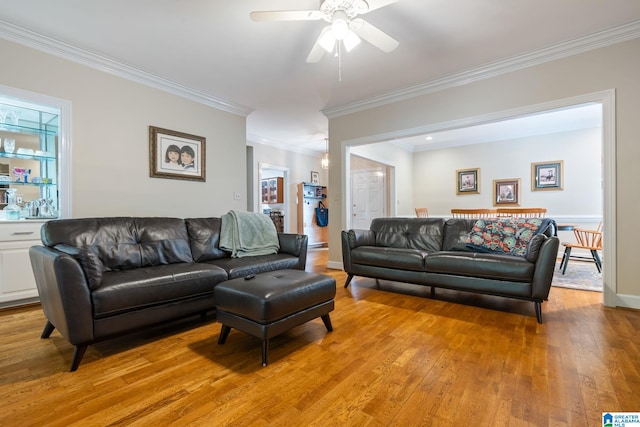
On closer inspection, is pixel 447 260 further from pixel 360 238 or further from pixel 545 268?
pixel 360 238

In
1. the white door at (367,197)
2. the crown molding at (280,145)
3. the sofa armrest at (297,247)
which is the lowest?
the sofa armrest at (297,247)

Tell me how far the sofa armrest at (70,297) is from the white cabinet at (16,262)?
4.79ft

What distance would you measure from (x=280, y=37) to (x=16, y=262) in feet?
10.7

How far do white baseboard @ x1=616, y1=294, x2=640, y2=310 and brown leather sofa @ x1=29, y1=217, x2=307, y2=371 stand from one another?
3.04 m

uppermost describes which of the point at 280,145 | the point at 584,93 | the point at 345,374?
the point at 280,145

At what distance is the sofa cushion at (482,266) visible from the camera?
8.21 feet

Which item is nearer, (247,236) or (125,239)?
(125,239)

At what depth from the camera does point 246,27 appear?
2.68 meters

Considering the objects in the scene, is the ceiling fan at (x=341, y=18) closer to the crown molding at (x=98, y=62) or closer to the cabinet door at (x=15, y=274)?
the crown molding at (x=98, y=62)

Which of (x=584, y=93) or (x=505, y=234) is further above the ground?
(x=584, y=93)

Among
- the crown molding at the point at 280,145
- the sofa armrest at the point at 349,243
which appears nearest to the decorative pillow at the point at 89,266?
the sofa armrest at the point at 349,243

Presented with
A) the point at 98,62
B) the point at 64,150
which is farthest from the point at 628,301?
the point at 98,62

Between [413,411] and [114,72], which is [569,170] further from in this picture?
[114,72]

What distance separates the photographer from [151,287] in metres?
2.03
